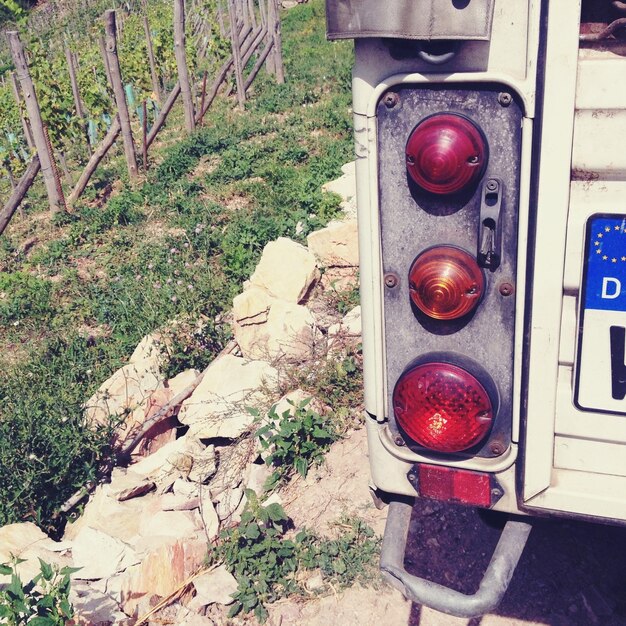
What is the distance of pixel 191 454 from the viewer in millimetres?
3871

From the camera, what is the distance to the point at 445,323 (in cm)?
174

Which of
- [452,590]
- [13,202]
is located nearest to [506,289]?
[452,590]

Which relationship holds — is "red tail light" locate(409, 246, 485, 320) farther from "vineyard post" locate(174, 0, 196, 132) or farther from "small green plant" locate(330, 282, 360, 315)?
"vineyard post" locate(174, 0, 196, 132)

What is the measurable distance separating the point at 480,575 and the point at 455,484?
1.09 meters

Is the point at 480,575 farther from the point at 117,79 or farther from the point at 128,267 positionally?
the point at 117,79

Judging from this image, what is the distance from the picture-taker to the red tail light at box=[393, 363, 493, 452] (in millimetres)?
1733

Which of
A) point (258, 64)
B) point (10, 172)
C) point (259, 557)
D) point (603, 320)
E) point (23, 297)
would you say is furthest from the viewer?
point (258, 64)

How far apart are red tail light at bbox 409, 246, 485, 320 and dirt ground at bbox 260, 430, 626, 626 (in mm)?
1353

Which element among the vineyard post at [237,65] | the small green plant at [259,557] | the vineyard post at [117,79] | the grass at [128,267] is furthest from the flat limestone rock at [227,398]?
the vineyard post at [237,65]

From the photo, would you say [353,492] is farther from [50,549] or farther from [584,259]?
[584,259]

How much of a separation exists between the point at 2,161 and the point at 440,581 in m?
10.3

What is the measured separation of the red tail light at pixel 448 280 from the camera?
5.38 feet

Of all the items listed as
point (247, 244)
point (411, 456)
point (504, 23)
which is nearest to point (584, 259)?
point (504, 23)

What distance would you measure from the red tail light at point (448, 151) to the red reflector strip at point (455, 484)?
0.77 metres
